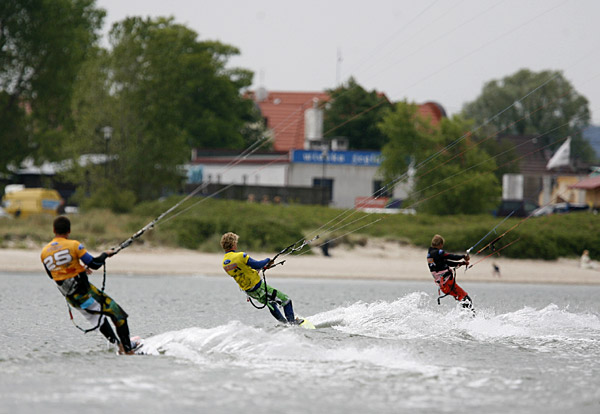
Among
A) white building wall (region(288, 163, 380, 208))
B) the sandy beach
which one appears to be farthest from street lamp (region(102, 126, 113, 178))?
white building wall (region(288, 163, 380, 208))

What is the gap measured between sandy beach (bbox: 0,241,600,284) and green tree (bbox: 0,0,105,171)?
12.3 metres

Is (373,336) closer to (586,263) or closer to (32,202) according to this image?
(586,263)

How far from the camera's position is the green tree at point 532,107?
87875mm

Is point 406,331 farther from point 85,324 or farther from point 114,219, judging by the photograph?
point 114,219

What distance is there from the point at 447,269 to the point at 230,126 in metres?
54.9

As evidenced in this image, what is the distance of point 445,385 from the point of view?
10.2 meters

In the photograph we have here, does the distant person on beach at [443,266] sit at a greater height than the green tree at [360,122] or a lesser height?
lesser

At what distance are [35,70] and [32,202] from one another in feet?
20.0

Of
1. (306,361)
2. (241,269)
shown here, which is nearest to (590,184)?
(241,269)

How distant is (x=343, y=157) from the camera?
172 feet

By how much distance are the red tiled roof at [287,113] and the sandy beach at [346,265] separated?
106 ft

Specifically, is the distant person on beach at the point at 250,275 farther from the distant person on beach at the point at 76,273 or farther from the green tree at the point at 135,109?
the green tree at the point at 135,109

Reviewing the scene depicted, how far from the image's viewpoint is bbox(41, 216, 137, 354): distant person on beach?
35.4 ft

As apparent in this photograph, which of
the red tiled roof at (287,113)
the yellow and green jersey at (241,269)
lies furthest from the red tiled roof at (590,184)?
the yellow and green jersey at (241,269)
